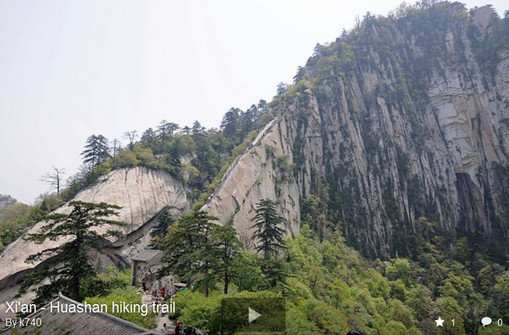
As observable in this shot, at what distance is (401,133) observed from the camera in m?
66.2

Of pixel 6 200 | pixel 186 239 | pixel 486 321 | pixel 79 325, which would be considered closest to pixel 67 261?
pixel 79 325

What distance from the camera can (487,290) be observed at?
43.2 metres

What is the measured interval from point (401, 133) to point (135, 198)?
5344 centimetres

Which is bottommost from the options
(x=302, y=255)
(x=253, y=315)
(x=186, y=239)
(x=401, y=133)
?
(x=302, y=255)

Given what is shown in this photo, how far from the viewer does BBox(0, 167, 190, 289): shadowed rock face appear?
33812 millimetres

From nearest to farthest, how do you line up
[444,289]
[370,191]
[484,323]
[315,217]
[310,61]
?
1. [484,323]
2. [444,289]
3. [315,217]
4. [370,191]
5. [310,61]

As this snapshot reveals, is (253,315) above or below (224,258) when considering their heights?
below

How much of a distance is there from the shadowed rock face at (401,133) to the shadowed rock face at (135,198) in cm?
1306

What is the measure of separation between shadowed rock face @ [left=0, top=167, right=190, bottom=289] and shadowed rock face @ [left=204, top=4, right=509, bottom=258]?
13.1 m

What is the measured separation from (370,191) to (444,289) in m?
21.8

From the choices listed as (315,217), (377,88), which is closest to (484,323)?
(315,217)

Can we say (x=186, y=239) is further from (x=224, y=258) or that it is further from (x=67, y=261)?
(x=67, y=261)

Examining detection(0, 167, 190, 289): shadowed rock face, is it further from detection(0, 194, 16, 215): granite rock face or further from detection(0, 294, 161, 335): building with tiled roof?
detection(0, 194, 16, 215): granite rock face

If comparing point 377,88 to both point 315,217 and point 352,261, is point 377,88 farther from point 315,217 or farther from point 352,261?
point 352,261
